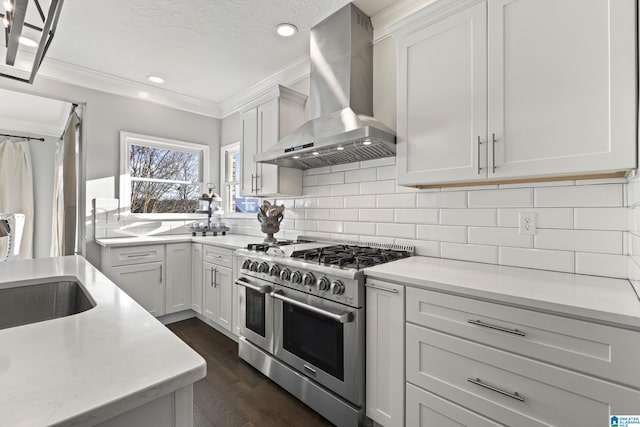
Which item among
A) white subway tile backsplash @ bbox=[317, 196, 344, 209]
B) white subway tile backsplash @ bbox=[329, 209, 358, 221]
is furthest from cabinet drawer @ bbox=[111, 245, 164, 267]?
white subway tile backsplash @ bbox=[329, 209, 358, 221]

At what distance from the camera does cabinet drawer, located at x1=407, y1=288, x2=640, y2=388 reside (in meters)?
0.97

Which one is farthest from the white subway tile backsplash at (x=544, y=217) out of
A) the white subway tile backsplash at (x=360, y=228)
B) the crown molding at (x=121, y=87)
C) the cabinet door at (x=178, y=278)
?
the crown molding at (x=121, y=87)

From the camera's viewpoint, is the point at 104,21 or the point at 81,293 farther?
the point at 104,21

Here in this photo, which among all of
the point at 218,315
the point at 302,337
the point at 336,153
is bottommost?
the point at 218,315

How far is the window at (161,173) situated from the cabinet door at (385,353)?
3.29 meters

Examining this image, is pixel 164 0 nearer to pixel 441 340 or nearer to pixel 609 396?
pixel 441 340

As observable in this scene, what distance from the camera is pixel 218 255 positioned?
2.98 meters

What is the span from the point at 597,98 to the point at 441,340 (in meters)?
1.23

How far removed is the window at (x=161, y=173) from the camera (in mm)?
3552

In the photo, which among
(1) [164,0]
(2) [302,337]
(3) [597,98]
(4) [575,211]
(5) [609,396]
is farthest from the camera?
(1) [164,0]

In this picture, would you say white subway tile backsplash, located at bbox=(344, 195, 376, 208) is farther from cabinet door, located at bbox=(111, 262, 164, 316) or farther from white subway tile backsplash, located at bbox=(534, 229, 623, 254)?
cabinet door, located at bbox=(111, 262, 164, 316)

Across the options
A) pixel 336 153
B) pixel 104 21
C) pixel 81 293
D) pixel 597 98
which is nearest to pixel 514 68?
pixel 597 98

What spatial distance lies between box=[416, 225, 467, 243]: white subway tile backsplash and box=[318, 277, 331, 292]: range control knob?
2.58 ft

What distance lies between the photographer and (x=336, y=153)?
2287mm
